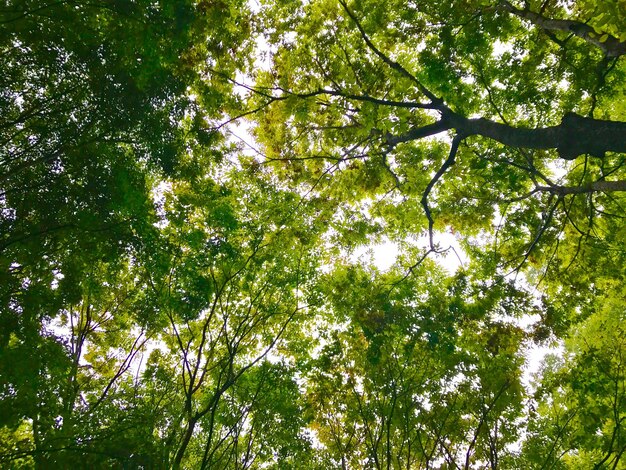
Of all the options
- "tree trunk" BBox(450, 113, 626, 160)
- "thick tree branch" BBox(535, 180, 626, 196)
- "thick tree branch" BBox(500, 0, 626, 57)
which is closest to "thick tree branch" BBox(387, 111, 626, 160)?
"tree trunk" BBox(450, 113, 626, 160)

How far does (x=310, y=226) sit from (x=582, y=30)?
5.44m

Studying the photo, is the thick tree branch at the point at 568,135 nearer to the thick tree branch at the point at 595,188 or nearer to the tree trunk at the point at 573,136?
the tree trunk at the point at 573,136

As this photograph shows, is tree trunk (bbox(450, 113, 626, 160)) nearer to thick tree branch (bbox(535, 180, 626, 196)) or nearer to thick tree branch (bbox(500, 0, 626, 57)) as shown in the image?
thick tree branch (bbox(500, 0, 626, 57))

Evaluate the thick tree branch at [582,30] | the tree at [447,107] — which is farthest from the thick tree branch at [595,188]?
the thick tree branch at [582,30]

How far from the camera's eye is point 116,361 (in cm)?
973

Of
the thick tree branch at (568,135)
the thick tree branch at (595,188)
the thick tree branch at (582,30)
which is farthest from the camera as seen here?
the thick tree branch at (595,188)

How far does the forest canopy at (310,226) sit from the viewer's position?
13.9ft

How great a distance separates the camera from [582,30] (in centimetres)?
339

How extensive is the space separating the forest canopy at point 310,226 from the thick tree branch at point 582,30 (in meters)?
0.04

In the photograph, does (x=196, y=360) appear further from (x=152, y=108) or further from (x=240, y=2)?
(x=240, y=2)

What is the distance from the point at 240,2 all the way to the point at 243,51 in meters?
0.68

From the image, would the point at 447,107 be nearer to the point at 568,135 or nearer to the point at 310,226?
the point at 568,135

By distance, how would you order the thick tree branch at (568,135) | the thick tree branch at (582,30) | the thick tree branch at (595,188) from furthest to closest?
the thick tree branch at (595,188) < the thick tree branch at (568,135) < the thick tree branch at (582,30)

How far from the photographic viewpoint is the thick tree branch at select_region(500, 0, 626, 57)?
3133mm
